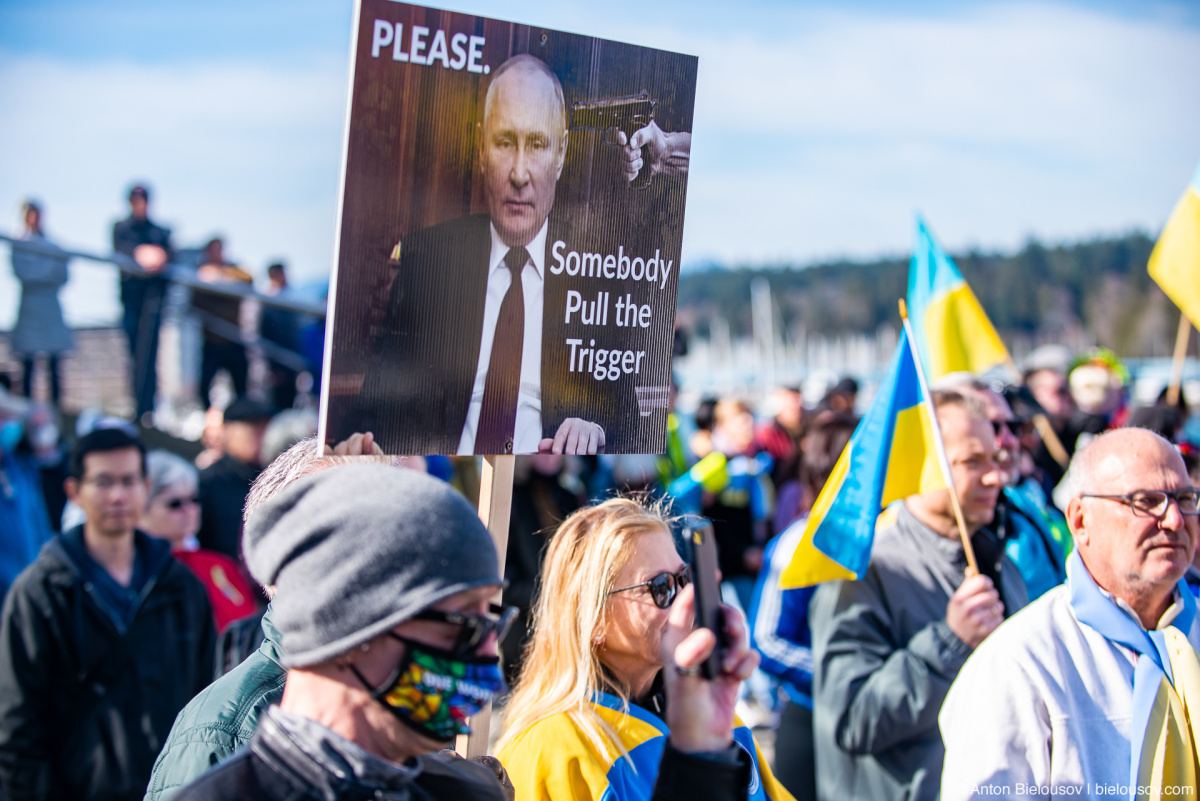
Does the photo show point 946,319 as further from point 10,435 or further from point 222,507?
point 10,435

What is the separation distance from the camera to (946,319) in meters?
5.07

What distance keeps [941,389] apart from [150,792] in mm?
3060

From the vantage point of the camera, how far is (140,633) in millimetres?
3814

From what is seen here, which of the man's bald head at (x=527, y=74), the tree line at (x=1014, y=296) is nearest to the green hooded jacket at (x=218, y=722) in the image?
the man's bald head at (x=527, y=74)

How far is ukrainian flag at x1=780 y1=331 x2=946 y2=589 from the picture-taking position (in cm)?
345

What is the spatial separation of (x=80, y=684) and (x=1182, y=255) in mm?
5011

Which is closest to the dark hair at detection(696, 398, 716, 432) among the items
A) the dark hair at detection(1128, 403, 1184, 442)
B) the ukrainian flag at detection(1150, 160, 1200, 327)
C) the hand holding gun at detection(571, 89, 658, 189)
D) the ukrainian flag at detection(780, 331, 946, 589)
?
the dark hair at detection(1128, 403, 1184, 442)

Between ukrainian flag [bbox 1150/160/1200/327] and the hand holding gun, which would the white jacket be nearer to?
the hand holding gun

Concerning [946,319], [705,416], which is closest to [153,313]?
[705,416]

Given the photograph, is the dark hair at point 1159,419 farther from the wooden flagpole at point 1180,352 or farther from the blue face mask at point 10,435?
the blue face mask at point 10,435

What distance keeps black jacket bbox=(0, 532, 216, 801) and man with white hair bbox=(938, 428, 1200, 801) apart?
2759 mm

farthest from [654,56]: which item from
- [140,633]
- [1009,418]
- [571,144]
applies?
[140,633]

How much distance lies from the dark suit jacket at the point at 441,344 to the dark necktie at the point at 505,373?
0.15 feet

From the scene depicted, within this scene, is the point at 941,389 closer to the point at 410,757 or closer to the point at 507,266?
the point at 507,266
